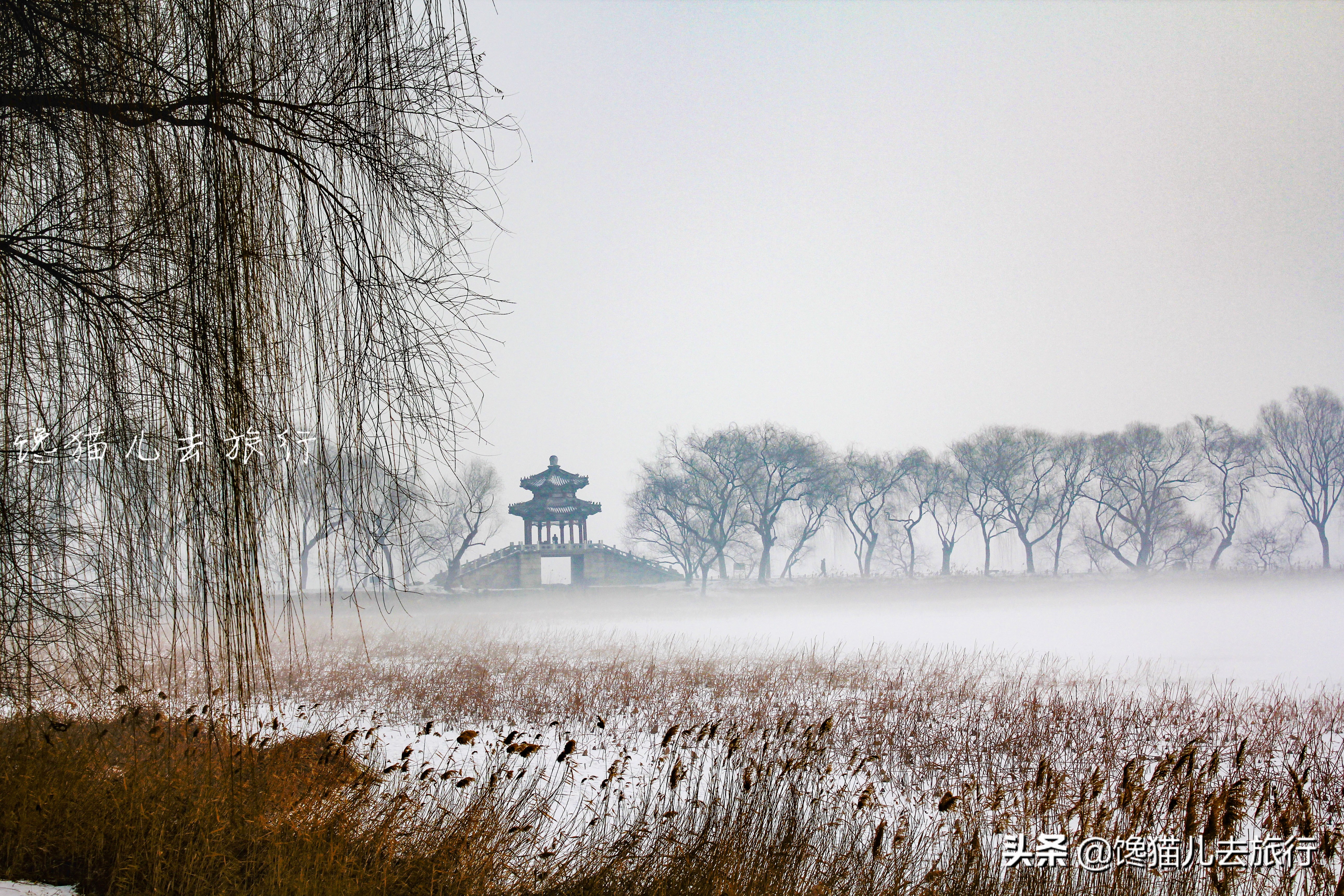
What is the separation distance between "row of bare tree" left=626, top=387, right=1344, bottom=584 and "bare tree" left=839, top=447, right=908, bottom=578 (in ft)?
0.19

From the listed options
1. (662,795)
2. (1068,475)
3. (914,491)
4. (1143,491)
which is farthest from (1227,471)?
(662,795)

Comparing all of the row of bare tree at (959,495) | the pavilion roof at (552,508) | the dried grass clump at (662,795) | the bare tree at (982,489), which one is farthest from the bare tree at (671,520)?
the dried grass clump at (662,795)

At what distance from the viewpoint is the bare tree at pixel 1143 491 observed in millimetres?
27656

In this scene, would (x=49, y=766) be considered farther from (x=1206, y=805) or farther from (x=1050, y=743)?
(x=1050, y=743)

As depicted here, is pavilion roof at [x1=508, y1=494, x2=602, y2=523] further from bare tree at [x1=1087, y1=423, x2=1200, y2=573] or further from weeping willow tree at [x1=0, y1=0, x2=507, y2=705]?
weeping willow tree at [x1=0, y1=0, x2=507, y2=705]

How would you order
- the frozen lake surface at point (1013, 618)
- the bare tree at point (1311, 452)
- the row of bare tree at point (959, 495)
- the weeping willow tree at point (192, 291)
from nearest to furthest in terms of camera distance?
the weeping willow tree at point (192, 291)
the frozen lake surface at point (1013, 618)
the bare tree at point (1311, 452)
the row of bare tree at point (959, 495)

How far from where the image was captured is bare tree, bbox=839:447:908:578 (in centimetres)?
3100

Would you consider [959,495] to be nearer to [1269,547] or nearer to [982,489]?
[982,489]

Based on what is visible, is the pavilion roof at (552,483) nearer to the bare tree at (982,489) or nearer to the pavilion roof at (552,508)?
the pavilion roof at (552,508)

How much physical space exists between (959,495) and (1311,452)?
11.3 meters

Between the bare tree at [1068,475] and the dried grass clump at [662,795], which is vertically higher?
→ the bare tree at [1068,475]

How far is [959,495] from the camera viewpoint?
31.0 meters

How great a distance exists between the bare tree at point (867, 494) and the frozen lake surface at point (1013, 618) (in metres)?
4.57

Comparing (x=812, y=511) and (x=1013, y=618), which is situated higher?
(x=812, y=511)
